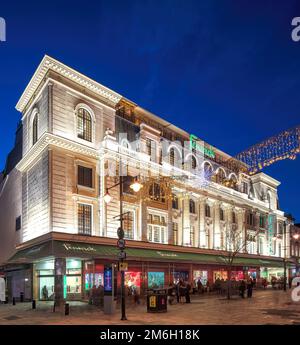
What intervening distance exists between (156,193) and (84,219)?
32.2 ft

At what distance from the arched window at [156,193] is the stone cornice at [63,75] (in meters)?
9.10

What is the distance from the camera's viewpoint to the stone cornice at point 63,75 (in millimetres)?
30500

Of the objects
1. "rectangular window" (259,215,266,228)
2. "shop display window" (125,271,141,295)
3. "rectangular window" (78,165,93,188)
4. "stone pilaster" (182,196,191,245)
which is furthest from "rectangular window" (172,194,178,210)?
"rectangular window" (259,215,266,228)

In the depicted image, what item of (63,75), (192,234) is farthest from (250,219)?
(63,75)

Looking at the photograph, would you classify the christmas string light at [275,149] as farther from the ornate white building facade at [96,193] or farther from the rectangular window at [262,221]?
the rectangular window at [262,221]

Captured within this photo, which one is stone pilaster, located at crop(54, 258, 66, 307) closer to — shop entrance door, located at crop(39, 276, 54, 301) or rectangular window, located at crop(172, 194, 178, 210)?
shop entrance door, located at crop(39, 276, 54, 301)

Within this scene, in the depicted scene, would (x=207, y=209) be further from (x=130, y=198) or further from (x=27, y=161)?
(x=27, y=161)

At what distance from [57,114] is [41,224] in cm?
878

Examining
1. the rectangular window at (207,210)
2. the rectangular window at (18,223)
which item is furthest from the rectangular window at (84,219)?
the rectangular window at (207,210)

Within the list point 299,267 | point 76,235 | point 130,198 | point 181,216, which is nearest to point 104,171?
point 130,198

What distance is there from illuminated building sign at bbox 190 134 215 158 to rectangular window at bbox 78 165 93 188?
→ 53.7 ft

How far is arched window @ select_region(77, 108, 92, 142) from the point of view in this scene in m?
32.4

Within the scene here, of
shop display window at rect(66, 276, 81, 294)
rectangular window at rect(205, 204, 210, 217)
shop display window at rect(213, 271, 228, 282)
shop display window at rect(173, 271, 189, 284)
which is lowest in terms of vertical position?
shop display window at rect(213, 271, 228, 282)

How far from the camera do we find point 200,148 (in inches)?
1822
